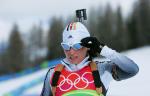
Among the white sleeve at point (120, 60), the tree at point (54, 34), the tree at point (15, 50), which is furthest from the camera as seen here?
the tree at point (15, 50)

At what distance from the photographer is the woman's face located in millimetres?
4488

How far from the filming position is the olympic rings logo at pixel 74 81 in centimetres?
459

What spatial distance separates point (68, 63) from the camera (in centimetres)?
461

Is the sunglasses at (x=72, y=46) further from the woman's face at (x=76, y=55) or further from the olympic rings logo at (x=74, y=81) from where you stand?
the olympic rings logo at (x=74, y=81)

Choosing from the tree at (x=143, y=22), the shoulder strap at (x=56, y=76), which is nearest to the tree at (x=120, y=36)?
the tree at (x=143, y=22)

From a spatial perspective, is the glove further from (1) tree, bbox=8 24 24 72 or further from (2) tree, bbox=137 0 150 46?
(1) tree, bbox=8 24 24 72

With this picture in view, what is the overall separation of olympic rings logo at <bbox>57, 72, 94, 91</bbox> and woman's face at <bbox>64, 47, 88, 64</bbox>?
13 centimetres

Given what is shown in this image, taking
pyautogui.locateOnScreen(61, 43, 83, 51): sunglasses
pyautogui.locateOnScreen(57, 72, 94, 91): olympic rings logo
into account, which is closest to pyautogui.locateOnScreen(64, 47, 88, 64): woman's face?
pyautogui.locateOnScreen(61, 43, 83, 51): sunglasses

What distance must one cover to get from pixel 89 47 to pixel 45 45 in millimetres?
55290

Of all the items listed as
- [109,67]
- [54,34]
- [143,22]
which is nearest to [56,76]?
[109,67]

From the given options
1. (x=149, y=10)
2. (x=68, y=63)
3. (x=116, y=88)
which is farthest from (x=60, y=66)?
(x=149, y=10)

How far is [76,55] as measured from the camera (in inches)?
178

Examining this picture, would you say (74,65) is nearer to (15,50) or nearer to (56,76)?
(56,76)

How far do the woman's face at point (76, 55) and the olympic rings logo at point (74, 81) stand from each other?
134mm
